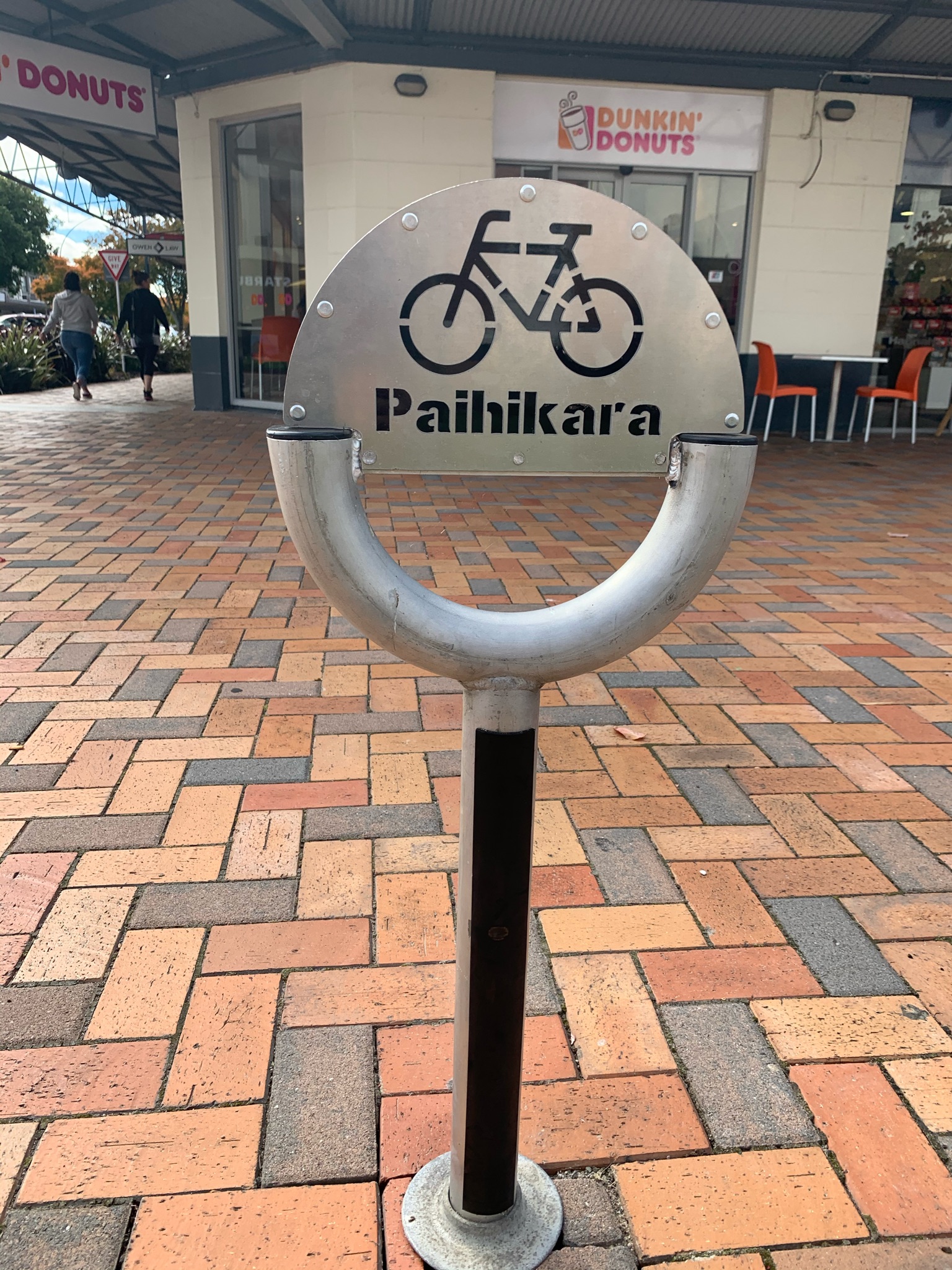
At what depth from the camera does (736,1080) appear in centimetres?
167

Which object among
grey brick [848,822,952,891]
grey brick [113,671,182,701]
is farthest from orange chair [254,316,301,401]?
grey brick [848,822,952,891]

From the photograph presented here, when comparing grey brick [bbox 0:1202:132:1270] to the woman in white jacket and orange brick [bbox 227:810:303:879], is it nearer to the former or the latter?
orange brick [bbox 227:810:303:879]

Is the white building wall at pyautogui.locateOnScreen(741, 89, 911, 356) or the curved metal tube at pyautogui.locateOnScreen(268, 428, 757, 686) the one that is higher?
the white building wall at pyautogui.locateOnScreen(741, 89, 911, 356)

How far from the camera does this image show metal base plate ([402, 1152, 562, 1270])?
4.45 ft

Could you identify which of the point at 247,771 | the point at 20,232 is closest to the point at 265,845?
the point at 247,771

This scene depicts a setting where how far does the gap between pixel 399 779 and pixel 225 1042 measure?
102 centimetres

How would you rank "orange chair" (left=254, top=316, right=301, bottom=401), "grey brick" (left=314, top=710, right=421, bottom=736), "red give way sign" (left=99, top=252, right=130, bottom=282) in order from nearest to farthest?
"grey brick" (left=314, top=710, right=421, bottom=736)
"orange chair" (left=254, top=316, right=301, bottom=401)
"red give way sign" (left=99, top=252, right=130, bottom=282)

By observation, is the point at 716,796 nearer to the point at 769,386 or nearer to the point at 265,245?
the point at 769,386

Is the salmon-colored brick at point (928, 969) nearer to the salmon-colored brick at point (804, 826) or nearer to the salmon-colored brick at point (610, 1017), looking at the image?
the salmon-colored brick at point (804, 826)

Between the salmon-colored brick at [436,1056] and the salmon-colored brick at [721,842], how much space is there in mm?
667

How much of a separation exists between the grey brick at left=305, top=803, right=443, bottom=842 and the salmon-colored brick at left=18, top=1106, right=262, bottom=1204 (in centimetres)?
85

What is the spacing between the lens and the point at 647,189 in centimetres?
973

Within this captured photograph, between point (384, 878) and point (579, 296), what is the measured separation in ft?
4.77

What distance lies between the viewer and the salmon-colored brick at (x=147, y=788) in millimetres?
2480
